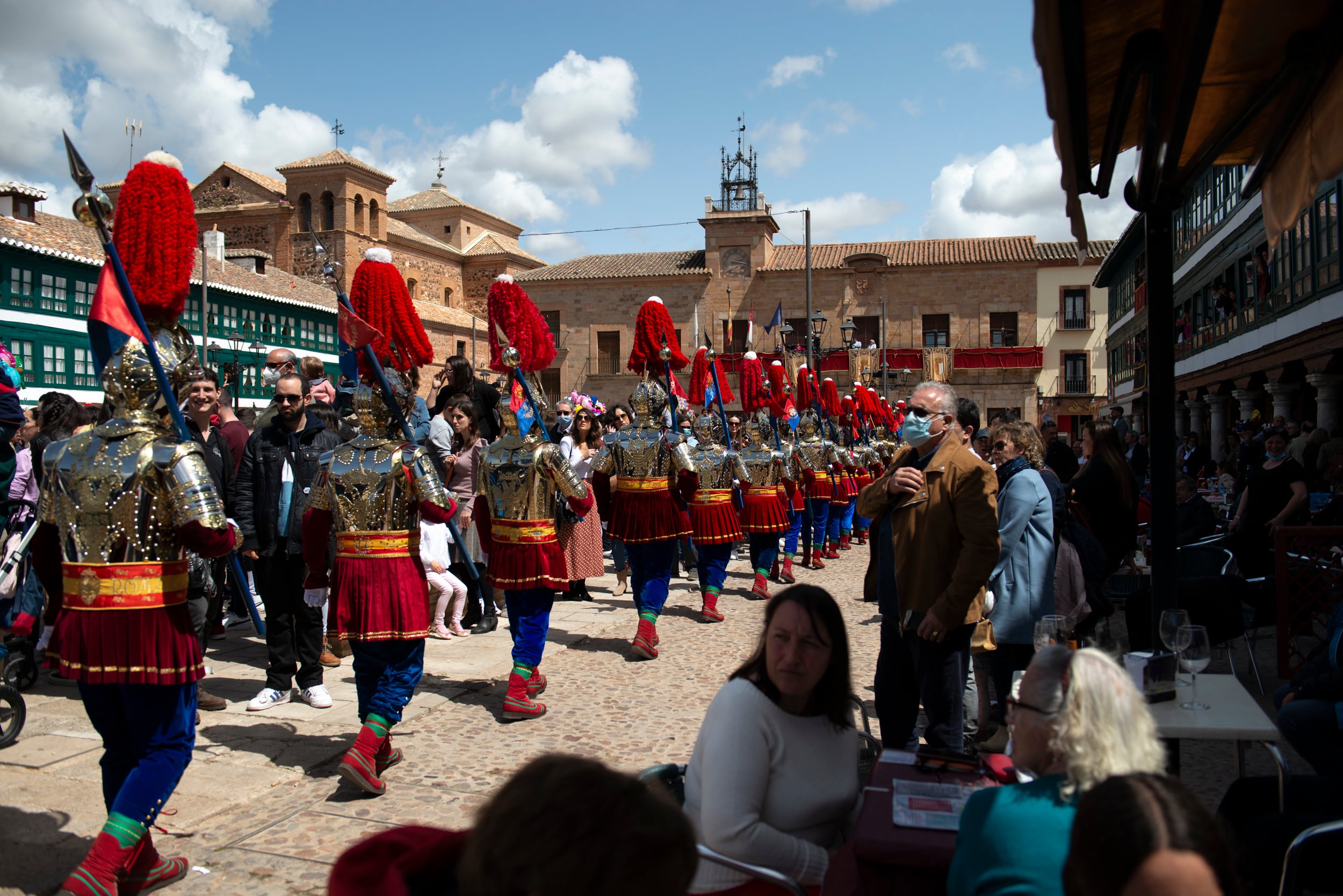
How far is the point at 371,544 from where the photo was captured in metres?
4.67

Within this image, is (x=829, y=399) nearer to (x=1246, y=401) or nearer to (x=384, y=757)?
(x=384, y=757)

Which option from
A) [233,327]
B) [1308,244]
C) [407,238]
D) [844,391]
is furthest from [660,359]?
[407,238]

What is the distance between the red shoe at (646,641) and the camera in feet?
24.5

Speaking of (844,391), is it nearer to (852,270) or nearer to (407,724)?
(852,270)

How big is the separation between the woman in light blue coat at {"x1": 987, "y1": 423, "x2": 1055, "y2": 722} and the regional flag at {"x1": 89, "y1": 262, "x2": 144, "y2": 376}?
4.22 m

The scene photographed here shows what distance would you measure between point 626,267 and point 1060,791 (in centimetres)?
5205

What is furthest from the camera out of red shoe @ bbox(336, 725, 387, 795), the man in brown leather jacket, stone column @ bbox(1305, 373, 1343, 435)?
stone column @ bbox(1305, 373, 1343, 435)

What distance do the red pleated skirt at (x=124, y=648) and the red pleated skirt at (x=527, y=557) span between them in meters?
2.45

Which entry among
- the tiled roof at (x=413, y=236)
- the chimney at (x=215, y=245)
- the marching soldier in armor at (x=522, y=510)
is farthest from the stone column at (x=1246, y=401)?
the tiled roof at (x=413, y=236)

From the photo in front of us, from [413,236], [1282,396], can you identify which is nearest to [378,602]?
[1282,396]

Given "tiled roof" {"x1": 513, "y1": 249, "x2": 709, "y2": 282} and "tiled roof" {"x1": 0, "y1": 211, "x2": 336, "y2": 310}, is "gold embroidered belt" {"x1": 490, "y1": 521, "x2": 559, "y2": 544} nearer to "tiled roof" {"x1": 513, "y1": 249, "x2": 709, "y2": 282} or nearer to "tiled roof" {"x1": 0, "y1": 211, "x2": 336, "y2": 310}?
"tiled roof" {"x1": 0, "y1": 211, "x2": 336, "y2": 310}

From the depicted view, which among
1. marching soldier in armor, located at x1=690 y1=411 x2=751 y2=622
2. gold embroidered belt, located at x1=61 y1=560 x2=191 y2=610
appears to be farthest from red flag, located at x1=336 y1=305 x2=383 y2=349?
marching soldier in armor, located at x1=690 y1=411 x2=751 y2=622

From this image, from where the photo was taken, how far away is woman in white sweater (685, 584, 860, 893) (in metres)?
2.59

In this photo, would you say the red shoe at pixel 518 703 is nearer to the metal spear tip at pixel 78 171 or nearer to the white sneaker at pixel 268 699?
the white sneaker at pixel 268 699
